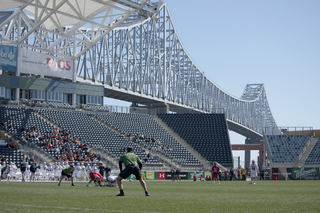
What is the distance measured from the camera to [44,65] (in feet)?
168

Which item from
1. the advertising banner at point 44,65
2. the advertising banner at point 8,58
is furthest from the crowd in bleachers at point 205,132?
the advertising banner at point 8,58

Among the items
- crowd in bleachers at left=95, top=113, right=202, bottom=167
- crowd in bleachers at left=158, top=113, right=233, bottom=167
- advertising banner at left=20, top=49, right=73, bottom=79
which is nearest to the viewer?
crowd in bleachers at left=95, top=113, right=202, bottom=167

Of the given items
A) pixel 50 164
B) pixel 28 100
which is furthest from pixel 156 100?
pixel 50 164

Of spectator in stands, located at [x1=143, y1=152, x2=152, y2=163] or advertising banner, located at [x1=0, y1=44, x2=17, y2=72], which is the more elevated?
advertising banner, located at [x1=0, y1=44, x2=17, y2=72]

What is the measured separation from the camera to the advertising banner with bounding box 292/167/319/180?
40.8 m

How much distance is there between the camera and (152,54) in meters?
82.6

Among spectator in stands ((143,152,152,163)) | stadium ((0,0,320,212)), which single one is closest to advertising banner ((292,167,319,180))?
stadium ((0,0,320,212))

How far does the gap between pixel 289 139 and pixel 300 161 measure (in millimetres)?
4905

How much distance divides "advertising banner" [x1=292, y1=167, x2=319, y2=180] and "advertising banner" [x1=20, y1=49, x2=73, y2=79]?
94.5 feet

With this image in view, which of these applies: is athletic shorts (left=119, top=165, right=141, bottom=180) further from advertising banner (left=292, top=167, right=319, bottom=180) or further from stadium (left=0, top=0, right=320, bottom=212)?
advertising banner (left=292, top=167, right=319, bottom=180)

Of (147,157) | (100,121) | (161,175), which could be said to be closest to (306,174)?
(161,175)

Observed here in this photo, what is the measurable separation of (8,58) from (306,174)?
32970 millimetres

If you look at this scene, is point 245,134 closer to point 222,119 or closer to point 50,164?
point 222,119

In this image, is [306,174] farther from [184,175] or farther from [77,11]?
[77,11]
